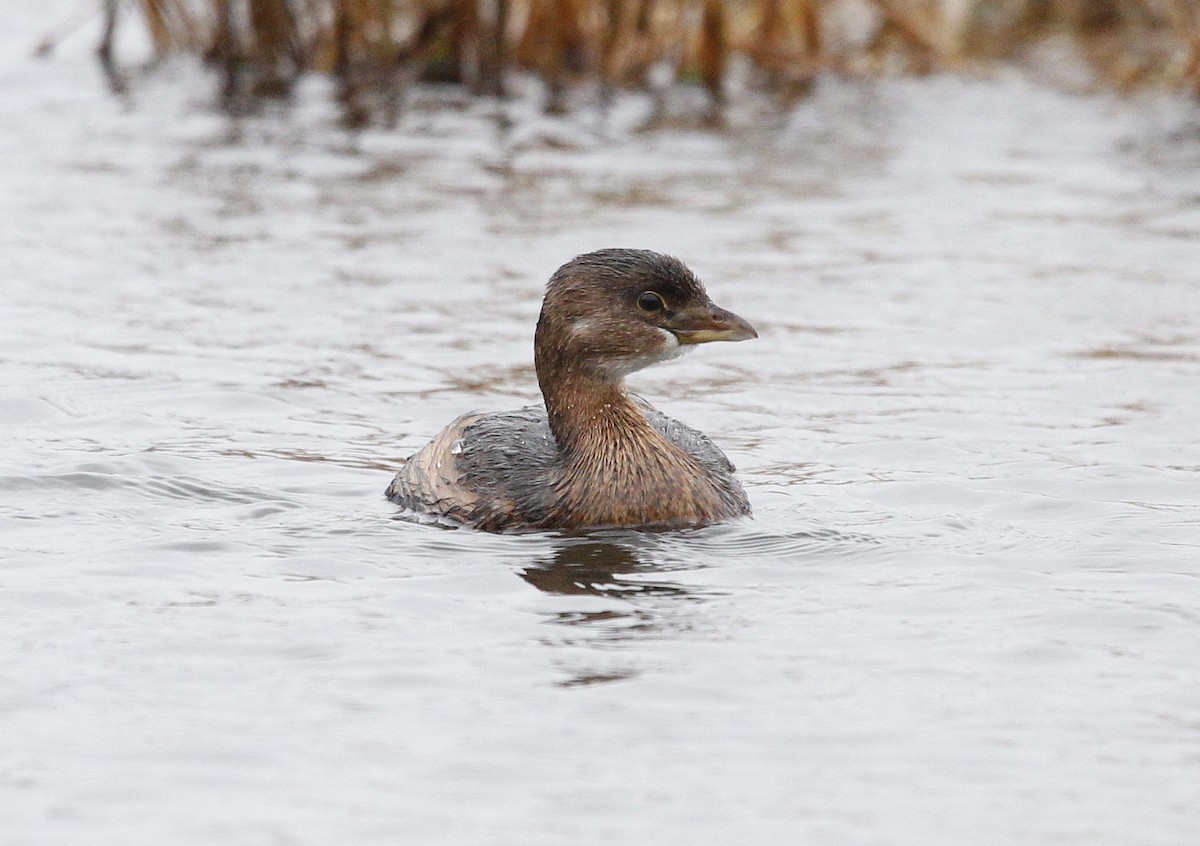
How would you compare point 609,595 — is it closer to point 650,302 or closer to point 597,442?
point 597,442

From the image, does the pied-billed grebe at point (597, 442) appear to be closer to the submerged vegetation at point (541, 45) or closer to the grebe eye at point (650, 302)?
the grebe eye at point (650, 302)

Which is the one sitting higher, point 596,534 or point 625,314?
point 625,314

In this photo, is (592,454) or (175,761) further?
(592,454)

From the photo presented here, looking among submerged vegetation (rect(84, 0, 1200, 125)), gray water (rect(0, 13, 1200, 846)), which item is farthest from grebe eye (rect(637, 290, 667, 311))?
submerged vegetation (rect(84, 0, 1200, 125))

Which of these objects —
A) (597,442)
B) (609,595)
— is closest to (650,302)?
(597,442)

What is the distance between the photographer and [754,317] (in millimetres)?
12453

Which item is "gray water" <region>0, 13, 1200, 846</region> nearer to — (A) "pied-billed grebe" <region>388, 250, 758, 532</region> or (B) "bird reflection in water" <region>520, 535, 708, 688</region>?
(B) "bird reflection in water" <region>520, 535, 708, 688</region>

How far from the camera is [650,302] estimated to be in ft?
27.9

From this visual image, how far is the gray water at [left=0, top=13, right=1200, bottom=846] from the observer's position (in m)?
5.68

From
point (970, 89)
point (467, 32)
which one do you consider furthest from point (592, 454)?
point (970, 89)

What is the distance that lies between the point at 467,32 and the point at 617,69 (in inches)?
54.0

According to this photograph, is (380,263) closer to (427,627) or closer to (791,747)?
(427,627)

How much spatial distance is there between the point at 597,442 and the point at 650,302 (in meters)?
0.60

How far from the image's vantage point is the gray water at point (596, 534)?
18.6 ft
